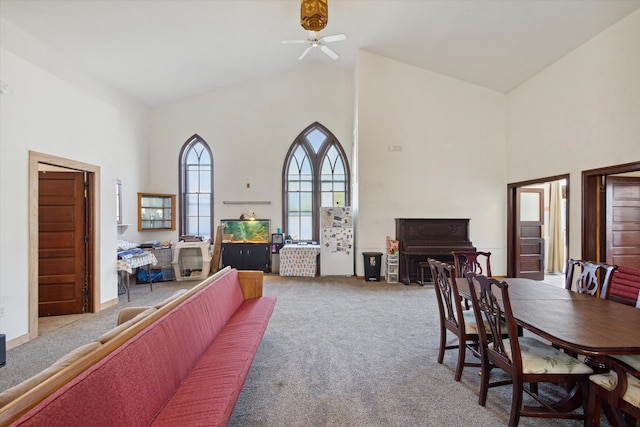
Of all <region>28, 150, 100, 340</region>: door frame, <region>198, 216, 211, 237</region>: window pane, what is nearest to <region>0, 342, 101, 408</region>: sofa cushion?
<region>28, 150, 100, 340</region>: door frame

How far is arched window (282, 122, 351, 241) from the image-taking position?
297 inches

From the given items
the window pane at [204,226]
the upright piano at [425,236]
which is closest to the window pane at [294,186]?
the window pane at [204,226]


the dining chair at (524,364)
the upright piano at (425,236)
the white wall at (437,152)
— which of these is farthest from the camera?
the white wall at (437,152)

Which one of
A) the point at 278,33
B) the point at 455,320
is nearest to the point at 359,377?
the point at 455,320

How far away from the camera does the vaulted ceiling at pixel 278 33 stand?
406cm

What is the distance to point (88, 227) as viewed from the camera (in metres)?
4.27

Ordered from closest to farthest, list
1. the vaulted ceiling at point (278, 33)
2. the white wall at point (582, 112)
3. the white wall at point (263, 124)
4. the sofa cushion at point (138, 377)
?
the sofa cushion at point (138, 377) → the white wall at point (582, 112) → the vaulted ceiling at point (278, 33) → the white wall at point (263, 124)

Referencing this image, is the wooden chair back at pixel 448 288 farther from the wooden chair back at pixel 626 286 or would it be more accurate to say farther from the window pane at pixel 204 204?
the window pane at pixel 204 204

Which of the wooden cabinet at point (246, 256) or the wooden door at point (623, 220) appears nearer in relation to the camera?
the wooden door at point (623, 220)

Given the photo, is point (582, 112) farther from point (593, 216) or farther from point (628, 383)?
point (628, 383)

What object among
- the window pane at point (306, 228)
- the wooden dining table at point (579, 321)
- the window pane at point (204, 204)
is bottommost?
the wooden dining table at point (579, 321)

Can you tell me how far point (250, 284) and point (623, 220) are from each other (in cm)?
517

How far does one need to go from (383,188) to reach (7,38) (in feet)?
20.1

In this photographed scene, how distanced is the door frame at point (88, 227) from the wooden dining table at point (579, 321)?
14.6 feet
